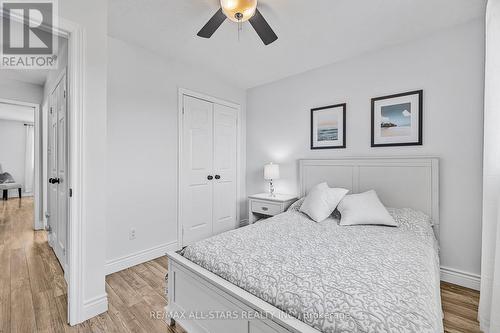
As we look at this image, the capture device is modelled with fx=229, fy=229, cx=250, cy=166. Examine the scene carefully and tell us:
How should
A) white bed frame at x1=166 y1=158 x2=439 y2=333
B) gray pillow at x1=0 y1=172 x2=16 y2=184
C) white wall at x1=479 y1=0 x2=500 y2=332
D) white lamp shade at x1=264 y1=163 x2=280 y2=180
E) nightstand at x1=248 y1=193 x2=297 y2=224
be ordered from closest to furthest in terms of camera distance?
white bed frame at x1=166 y1=158 x2=439 y2=333 < white wall at x1=479 y1=0 x2=500 y2=332 < nightstand at x1=248 y1=193 x2=297 y2=224 < white lamp shade at x1=264 y1=163 x2=280 y2=180 < gray pillow at x1=0 y1=172 x2=16 y2=184

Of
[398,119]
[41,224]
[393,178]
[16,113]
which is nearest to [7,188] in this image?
[16,113]

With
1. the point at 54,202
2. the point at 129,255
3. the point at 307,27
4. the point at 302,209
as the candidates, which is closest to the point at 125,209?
the point at 129,255

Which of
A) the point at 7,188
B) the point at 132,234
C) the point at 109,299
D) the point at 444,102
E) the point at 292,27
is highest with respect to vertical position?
the point at 292,27

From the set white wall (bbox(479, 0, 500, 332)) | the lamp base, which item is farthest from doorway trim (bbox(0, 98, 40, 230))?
white wall (bbox(479, 0, 500, 332))

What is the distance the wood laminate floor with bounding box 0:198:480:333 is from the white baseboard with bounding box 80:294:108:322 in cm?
4

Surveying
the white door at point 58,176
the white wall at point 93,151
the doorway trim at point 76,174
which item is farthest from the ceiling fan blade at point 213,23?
the white door at point 58,176

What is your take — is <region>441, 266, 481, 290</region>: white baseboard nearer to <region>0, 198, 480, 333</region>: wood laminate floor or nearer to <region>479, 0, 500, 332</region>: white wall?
<region>0, 198, 480, 333</region>: wood laminate floor

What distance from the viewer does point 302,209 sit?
247 cm

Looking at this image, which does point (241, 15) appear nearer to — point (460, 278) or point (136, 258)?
point (136, 258)

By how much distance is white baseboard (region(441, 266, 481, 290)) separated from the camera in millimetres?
2068

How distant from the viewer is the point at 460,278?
2.14 metres

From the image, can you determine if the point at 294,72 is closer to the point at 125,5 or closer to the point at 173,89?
the point at 173,89

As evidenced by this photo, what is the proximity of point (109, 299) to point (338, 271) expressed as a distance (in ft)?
6.18

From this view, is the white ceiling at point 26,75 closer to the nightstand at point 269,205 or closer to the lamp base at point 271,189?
the nightstand at point 269,205
